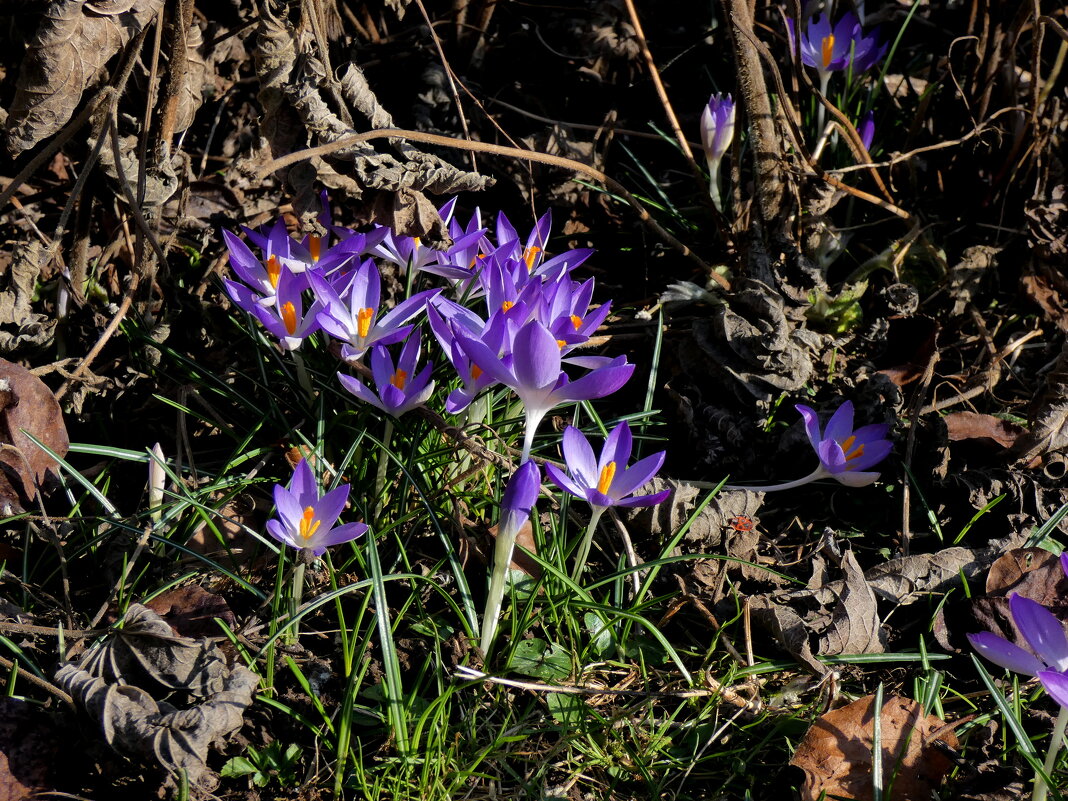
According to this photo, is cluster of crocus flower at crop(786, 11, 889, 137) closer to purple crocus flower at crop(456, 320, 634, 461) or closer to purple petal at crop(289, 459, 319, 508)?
purple crocus flower at crop(456, 320, 634, 461)

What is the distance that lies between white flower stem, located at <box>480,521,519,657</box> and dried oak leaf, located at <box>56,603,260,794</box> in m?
0.38

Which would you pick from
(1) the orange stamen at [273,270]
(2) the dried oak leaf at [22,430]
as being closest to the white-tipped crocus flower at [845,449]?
(1) the orange stamen at [273,270]

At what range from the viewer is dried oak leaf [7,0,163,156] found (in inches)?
67.1

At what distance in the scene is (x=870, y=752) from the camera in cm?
152

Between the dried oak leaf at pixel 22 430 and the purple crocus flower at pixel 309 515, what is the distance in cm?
66

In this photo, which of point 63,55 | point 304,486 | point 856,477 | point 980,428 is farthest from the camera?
point 980,428

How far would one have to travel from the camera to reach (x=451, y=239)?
2064 mm

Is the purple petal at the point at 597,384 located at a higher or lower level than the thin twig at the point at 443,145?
lower

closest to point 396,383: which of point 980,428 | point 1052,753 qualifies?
point 1052,753

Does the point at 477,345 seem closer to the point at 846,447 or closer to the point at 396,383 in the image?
the point at 396,383

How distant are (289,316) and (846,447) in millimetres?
1166

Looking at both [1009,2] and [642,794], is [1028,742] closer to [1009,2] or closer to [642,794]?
[642,794]

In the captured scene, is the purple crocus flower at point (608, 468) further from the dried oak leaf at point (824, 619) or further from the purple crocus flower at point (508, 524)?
the dried oak leaf at point (824, 619)

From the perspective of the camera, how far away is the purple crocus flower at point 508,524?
139 cm
